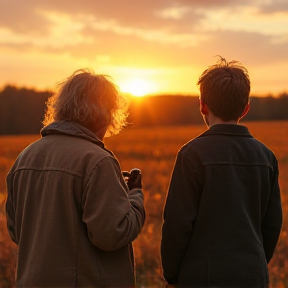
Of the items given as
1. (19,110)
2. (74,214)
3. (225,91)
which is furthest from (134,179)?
(19,110)

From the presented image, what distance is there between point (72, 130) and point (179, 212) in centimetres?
66

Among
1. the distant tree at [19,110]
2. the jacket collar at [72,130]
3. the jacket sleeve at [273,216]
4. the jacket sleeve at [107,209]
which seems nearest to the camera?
the jacket sleeve at [107,209]

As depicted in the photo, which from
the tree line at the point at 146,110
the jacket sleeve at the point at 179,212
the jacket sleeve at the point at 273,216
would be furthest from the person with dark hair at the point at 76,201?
the tree line at the point at 146,110

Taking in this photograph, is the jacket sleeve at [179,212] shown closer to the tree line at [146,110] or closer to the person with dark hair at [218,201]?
the person with dark hair at [218,201]

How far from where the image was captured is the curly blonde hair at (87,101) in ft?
9.65

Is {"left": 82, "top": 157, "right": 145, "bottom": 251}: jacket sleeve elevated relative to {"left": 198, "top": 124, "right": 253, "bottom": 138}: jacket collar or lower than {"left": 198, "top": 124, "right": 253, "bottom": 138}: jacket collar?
Result: lower

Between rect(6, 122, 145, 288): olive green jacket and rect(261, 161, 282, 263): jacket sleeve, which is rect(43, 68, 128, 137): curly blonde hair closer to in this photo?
rect(6, 122, 145, 288): olive green jacket

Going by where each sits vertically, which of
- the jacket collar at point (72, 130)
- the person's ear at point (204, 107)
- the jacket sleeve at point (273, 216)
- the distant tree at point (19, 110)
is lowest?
the distant tree at point (19, 110)

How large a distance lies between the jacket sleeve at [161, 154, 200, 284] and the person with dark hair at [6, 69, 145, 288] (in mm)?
156

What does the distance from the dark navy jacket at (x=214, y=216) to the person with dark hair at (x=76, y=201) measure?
21cm

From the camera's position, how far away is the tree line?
155ft

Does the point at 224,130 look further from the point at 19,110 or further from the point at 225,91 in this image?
the point at 19,110

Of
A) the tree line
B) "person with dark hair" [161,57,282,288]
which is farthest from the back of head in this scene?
the tree line

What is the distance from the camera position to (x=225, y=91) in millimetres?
3023
